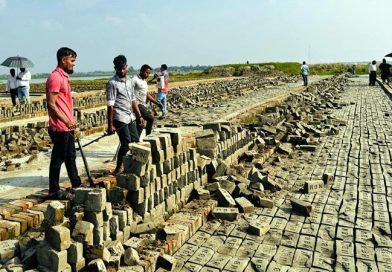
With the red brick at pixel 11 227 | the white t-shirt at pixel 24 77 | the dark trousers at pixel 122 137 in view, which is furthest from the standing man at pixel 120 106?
the white t-shirt at pixel 24 77

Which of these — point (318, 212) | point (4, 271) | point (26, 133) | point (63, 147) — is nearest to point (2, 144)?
point (26, 133)

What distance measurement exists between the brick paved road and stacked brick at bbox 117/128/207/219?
0.60 meters

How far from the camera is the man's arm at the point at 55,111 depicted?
4.21 metres

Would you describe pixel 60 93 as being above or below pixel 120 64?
below

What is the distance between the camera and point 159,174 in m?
4.47

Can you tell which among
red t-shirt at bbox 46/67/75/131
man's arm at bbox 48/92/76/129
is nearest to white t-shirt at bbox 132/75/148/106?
red t-shirt at bbox 46/67/75/131

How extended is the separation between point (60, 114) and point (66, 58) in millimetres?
631

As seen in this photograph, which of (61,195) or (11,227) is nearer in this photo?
(11,227)

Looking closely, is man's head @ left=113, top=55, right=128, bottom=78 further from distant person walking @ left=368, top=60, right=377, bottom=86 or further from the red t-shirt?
distant person walking @ left=368, top=60, right=377, bottom=86

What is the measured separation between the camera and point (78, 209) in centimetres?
348

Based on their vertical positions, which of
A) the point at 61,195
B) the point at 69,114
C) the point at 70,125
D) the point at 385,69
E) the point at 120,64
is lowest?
the point at 61,195

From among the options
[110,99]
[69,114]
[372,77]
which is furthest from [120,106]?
[372,77]

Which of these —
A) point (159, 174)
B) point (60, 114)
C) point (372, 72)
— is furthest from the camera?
point (372, 72)

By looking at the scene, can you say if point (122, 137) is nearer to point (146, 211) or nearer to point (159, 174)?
point (159, 174)
